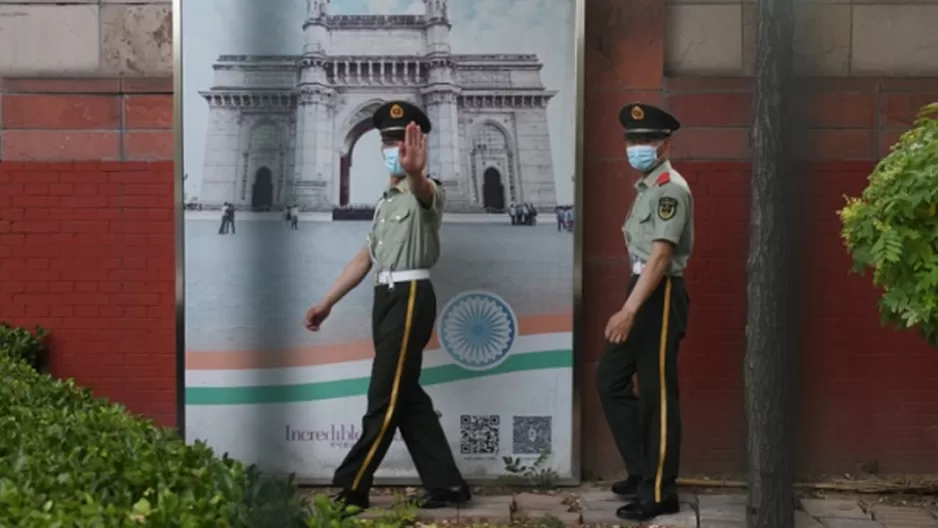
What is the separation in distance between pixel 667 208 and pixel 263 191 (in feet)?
12.4

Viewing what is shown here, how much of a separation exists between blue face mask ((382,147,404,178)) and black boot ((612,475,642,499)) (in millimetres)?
1501

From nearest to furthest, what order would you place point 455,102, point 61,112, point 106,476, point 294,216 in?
1. point 294,216
2. point 106,476
3. point 455,102
4. point 61,112

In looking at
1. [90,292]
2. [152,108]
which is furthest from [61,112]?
[90,292]

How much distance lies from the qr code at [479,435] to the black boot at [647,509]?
2.39ft

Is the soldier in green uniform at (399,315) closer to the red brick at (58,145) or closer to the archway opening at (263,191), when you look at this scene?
the red brick at (58,145)

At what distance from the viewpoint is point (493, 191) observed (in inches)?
206

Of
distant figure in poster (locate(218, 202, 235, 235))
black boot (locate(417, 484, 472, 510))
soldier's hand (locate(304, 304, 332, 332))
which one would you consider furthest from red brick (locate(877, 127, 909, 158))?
distant figure in poster (locate(218, 202, 235, 235))

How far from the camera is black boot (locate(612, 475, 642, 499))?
5.02 meters

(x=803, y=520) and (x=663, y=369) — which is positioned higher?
(x=803, y=520)

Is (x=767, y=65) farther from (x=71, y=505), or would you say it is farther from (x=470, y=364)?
(x=470, y=364)

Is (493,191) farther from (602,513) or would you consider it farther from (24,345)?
(24,345)

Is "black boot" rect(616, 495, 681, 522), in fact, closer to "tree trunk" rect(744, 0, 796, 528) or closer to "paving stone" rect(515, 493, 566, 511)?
"paving stone" rect(515, 493, 566, 511)

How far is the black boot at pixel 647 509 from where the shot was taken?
4719 millimetres

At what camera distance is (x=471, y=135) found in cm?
525
